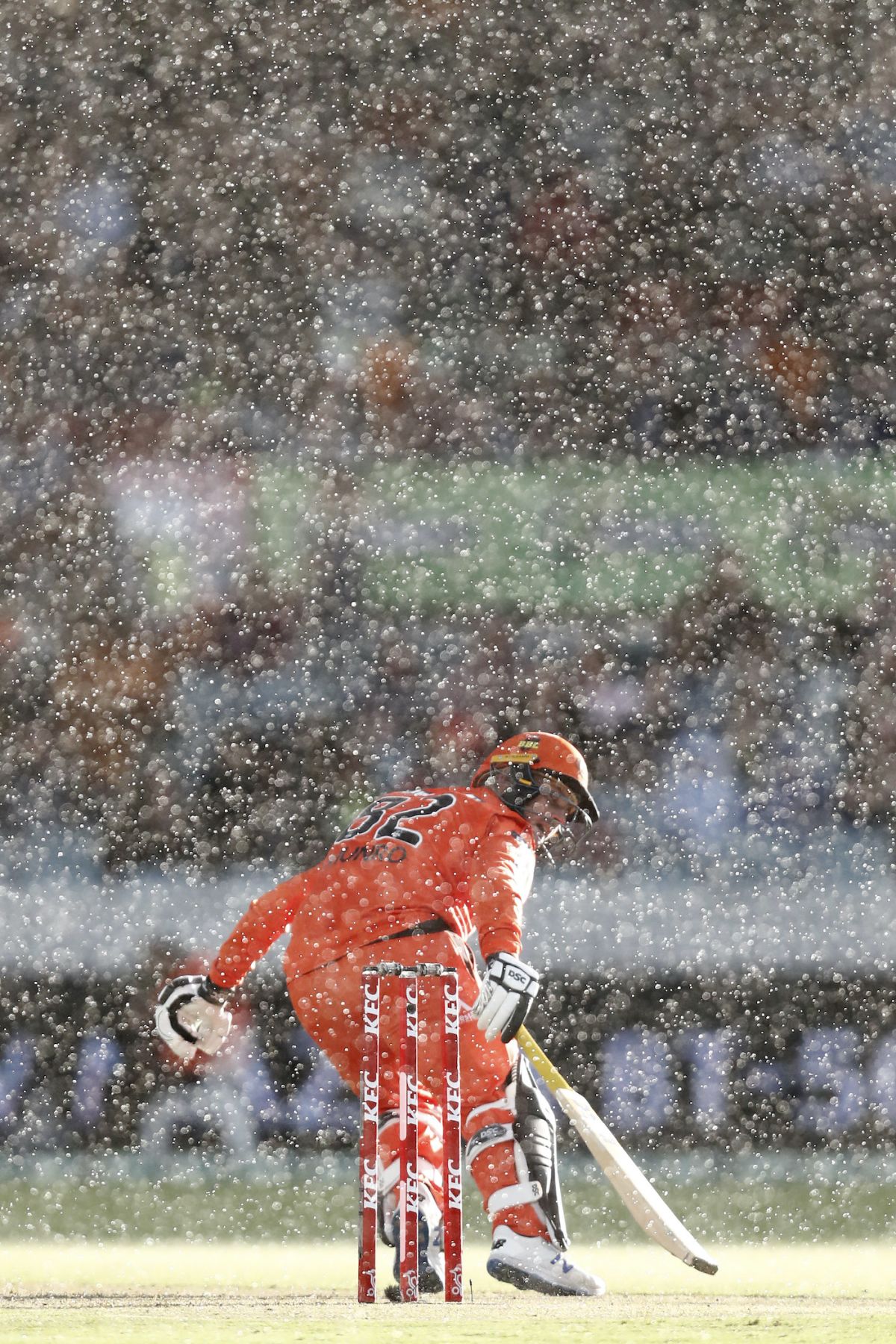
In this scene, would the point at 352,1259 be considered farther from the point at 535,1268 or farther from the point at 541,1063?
the point at 535,1268

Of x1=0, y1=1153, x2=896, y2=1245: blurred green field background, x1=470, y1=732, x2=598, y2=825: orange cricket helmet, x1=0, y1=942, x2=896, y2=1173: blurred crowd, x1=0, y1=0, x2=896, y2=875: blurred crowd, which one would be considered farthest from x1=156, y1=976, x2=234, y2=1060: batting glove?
x1=0, y1=0, x2=896, y2=875: blurred crowd

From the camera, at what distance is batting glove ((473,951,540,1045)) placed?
2.64m

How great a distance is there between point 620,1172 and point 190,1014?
1.00 meters

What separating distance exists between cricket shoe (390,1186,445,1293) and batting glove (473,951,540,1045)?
0.31 metres

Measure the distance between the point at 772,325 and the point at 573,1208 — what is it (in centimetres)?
687

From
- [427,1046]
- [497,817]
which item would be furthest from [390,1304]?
[497,817]

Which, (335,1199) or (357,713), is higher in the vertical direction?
(357,713)

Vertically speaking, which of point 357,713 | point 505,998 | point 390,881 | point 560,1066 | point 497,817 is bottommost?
point 560,1066

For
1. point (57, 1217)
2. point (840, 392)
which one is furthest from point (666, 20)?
point (57, 1217)

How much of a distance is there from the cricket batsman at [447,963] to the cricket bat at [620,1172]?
0.11m

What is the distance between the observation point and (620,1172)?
10.1 feet

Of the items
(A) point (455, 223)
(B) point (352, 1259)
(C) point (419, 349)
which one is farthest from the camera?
(C) point (419, 349)

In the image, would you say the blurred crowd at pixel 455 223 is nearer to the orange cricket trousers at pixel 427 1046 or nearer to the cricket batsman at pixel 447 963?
the cricket batsman at pixel 447 963

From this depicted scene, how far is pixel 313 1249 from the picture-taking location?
457cm
